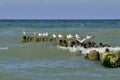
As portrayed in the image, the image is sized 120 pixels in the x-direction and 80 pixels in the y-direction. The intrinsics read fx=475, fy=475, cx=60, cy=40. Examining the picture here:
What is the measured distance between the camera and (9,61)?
2048 cm

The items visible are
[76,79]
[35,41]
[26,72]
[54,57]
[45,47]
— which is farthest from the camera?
[35,41]

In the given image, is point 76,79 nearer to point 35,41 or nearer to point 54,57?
point 54,57

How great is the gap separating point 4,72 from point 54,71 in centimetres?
179

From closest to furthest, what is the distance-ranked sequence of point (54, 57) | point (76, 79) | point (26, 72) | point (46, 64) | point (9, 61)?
point (76, 79)
point (26, 72)
point (46, 64)
point (9, 61)
point (54, 57)

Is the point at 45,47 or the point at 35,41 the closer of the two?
the point at 45,47

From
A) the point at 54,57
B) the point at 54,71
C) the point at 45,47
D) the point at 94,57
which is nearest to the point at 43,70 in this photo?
the point at 54,71

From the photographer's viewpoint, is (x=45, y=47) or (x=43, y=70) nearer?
(x=43, y=70)

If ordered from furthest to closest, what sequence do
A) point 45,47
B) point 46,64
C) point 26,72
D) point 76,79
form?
point 45,47, point 46,64, point 26,72, point 76,79

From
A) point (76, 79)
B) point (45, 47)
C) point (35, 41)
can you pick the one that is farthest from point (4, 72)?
point (35, 41)

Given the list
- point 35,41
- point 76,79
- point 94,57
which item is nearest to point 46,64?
point 94,57

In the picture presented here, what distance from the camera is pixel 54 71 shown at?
676 inches

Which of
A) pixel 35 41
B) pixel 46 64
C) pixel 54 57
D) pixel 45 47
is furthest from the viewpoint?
pixel 35 41

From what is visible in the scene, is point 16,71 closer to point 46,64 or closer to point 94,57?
point 46,64

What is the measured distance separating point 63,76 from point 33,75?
108 cm
